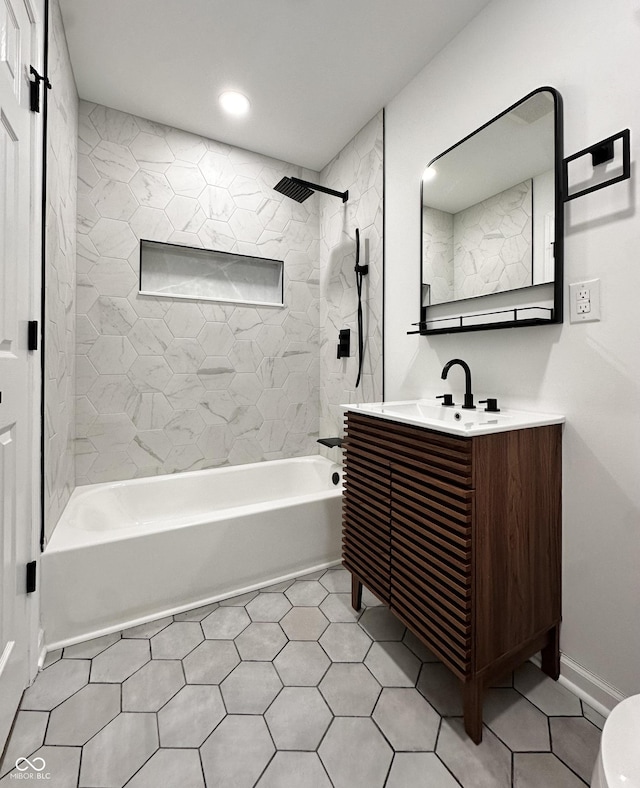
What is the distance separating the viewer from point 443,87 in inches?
71.1

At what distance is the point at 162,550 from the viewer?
1.68 metres

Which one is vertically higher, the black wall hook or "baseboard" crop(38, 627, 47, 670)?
the black wall hook

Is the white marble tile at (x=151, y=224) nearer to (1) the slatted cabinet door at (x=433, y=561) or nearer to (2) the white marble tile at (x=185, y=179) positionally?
(2) the white marble tile at (x=185, y=179)

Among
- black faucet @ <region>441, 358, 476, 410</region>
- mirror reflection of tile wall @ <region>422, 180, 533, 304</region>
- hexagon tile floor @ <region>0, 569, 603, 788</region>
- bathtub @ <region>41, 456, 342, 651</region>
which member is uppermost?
mirror reflection of tile wall @ <region>422, 180, 533, 304</region>

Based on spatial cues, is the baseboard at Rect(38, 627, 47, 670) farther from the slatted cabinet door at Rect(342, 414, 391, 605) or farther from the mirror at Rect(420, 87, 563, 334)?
the mirror at Rect(420, 87, 563, 334)

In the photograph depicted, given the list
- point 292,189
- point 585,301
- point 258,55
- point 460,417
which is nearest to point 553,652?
point 460,417

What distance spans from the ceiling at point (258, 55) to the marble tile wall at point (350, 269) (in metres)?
0.24

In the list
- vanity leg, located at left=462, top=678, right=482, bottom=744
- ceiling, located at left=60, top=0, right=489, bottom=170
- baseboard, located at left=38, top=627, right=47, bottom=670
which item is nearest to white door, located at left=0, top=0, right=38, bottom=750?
baseboard, located at left=38, top=627, right=47, bottom=670

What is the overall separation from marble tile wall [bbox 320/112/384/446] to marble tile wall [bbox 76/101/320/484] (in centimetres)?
13

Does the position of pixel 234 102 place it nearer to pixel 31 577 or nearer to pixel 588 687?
pixel 31 577

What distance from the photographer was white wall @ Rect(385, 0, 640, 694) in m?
1.16

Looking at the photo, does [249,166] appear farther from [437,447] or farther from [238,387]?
[437,447]

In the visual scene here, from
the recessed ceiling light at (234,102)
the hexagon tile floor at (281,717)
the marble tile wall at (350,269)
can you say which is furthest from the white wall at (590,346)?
the recessed ceiling light at (234,102)

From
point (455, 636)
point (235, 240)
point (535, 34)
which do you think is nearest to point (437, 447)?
point (455, 636)
